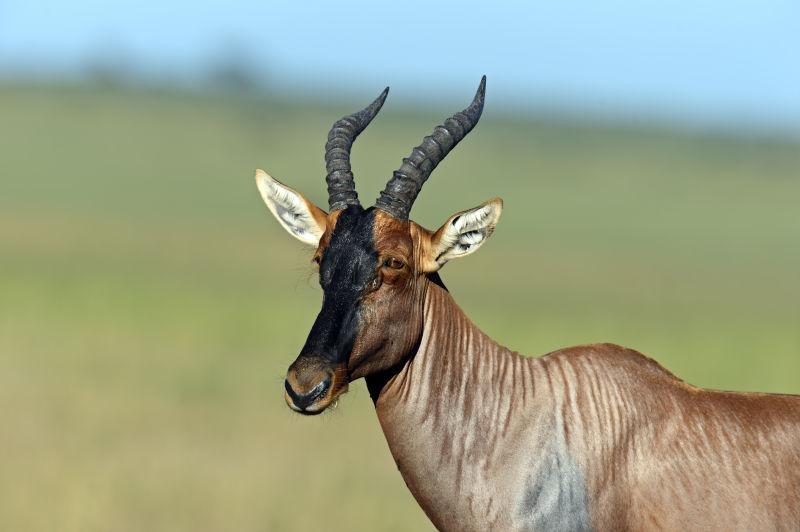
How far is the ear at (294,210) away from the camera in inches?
361

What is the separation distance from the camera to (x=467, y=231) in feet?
29.1

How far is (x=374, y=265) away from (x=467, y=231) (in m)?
0.67

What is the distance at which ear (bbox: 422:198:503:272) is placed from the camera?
345 inches

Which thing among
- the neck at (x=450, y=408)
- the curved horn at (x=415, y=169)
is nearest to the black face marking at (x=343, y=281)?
the curved horn at (x=415, y=169)

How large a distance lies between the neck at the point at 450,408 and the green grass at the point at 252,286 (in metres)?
4.76

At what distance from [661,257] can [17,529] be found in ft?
185

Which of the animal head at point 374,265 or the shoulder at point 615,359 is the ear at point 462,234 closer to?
the animal head at point 374,265

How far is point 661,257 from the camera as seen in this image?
69.1 metres

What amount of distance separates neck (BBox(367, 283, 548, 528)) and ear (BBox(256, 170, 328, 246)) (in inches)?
34.6

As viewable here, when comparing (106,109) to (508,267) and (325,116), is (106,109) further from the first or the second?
(508,267)

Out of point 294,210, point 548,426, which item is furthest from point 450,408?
point 294,210

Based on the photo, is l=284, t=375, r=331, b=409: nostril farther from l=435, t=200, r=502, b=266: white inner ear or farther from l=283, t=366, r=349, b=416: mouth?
l=435, t=200, r=502, b=266: white inner ear

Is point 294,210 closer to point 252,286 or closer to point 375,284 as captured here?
point 375,284

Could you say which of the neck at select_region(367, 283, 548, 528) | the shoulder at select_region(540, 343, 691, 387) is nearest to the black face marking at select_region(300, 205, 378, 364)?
the neck at select_region(367, 283, 548, 528)
